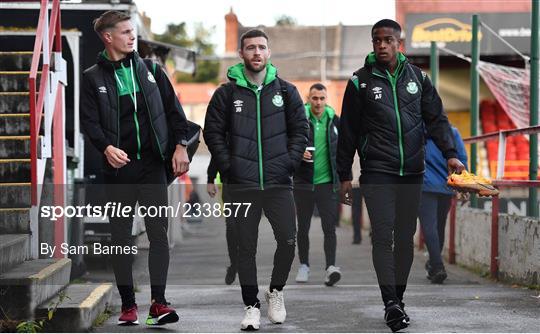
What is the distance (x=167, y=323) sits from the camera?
6676mm

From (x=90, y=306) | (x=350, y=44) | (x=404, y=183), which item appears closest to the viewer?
(x=90, y=306)

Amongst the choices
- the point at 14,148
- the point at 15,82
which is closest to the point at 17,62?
the point at 15,82

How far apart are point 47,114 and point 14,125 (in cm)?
47

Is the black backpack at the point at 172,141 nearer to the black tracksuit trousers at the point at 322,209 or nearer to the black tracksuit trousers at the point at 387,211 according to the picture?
the black tracksuit trousers at the point at 387,211

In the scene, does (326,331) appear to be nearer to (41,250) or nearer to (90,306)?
(90,306)

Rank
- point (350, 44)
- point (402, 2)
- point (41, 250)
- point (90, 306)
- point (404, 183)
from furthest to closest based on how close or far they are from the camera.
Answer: point (350, 44), point (402, 2), point (41, 250), point (404, 183), point (90, 306)

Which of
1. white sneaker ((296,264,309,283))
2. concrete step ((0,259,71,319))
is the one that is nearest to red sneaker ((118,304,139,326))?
concrete step ((0,259,71,319))

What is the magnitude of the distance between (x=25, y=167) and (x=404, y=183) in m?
2.87

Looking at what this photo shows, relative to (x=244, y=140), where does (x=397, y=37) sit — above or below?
above

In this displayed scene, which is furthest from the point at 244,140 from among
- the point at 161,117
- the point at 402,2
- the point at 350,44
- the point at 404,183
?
the point at 350,44

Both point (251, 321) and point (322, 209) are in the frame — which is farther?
point (322, 209)

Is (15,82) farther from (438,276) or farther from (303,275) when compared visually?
(438,276)

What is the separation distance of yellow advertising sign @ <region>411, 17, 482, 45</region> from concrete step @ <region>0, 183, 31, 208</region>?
64.6 feet

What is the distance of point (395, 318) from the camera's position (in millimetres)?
6578
